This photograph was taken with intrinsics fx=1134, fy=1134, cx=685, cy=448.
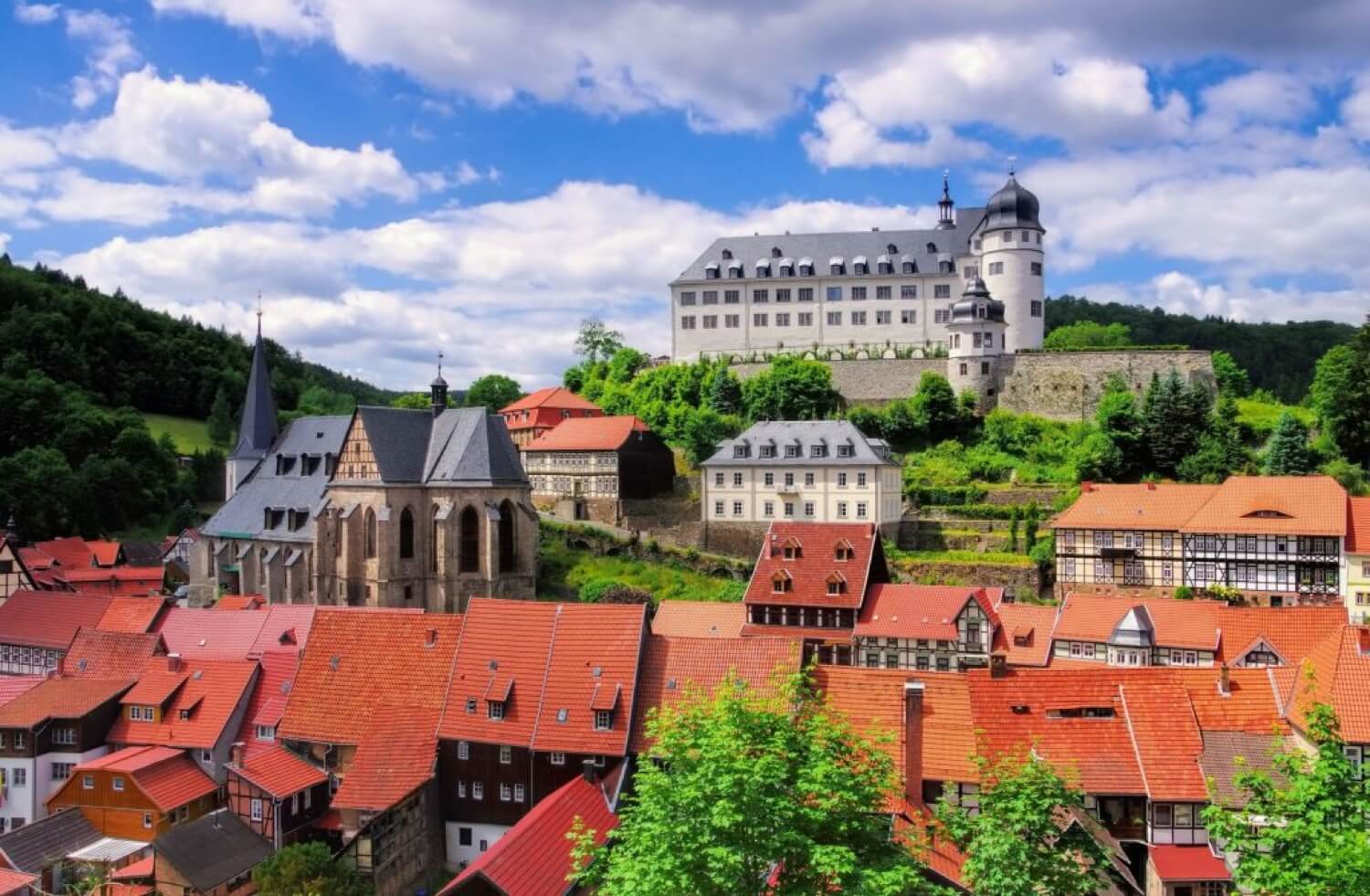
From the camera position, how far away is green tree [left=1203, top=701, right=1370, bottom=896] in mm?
15648

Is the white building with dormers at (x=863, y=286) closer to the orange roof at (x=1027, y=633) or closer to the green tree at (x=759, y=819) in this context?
the orange roof at (x=1027, y=633)

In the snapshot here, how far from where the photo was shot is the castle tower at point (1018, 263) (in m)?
80.2

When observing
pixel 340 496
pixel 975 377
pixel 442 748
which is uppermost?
pixel 975 377

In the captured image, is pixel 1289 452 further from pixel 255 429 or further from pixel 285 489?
pixel 255 429

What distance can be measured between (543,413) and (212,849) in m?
52.6

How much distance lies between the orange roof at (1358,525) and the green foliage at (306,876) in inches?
1633

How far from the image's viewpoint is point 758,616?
1984 inches

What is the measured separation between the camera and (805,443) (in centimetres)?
6669

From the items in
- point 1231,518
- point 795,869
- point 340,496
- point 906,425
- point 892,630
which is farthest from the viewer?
point 906,425

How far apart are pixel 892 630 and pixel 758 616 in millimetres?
6047

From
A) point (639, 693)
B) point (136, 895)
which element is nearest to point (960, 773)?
point (639, 693)

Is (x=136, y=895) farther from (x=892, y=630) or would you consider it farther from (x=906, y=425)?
(x=906, y=425)

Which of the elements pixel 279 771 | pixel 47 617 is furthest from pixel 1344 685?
pixel 47 617

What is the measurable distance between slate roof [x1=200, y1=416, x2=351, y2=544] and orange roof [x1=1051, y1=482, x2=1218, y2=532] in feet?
127
